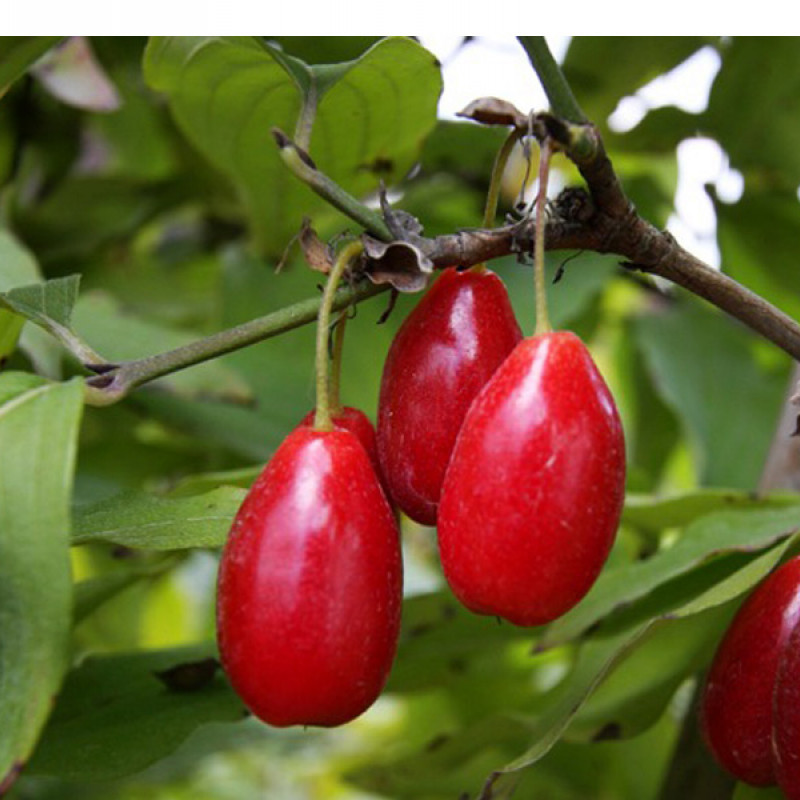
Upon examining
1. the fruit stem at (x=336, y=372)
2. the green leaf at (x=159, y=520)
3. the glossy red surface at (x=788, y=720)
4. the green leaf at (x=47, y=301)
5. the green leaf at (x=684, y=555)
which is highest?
the green leaf at (x=47, y=301)

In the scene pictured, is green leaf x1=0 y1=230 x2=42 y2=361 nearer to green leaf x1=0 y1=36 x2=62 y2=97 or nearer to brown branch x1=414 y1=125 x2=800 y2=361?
green leaf x1=0 y1=36 x2=62 y2=97

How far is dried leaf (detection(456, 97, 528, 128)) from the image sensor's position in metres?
0.70

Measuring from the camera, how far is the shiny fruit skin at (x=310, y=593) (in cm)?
65

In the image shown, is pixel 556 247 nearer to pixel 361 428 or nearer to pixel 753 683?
pixel 361 428

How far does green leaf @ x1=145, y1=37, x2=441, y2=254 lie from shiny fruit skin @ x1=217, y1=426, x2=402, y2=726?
329 millimetres

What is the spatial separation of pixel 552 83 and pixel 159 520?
1.17 ft

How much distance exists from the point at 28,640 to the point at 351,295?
0.27 meters

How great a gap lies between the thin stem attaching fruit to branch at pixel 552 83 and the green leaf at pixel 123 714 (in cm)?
52

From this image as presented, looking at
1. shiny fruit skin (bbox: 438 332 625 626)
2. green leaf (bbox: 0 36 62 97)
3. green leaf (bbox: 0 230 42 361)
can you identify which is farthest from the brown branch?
green leaf (bbox: 0 36 62 97)

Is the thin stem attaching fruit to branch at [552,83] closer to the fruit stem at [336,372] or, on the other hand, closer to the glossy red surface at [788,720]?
the fruit stem at [336,372]

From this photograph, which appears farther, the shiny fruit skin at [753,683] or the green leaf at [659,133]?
the green leaf at [659,133]

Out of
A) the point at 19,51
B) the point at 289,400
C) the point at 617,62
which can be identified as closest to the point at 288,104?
the point at 19,51

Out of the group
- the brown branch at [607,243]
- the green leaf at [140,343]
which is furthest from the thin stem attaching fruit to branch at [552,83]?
the green leaf at [140,343]

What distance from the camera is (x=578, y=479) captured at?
0.65m
